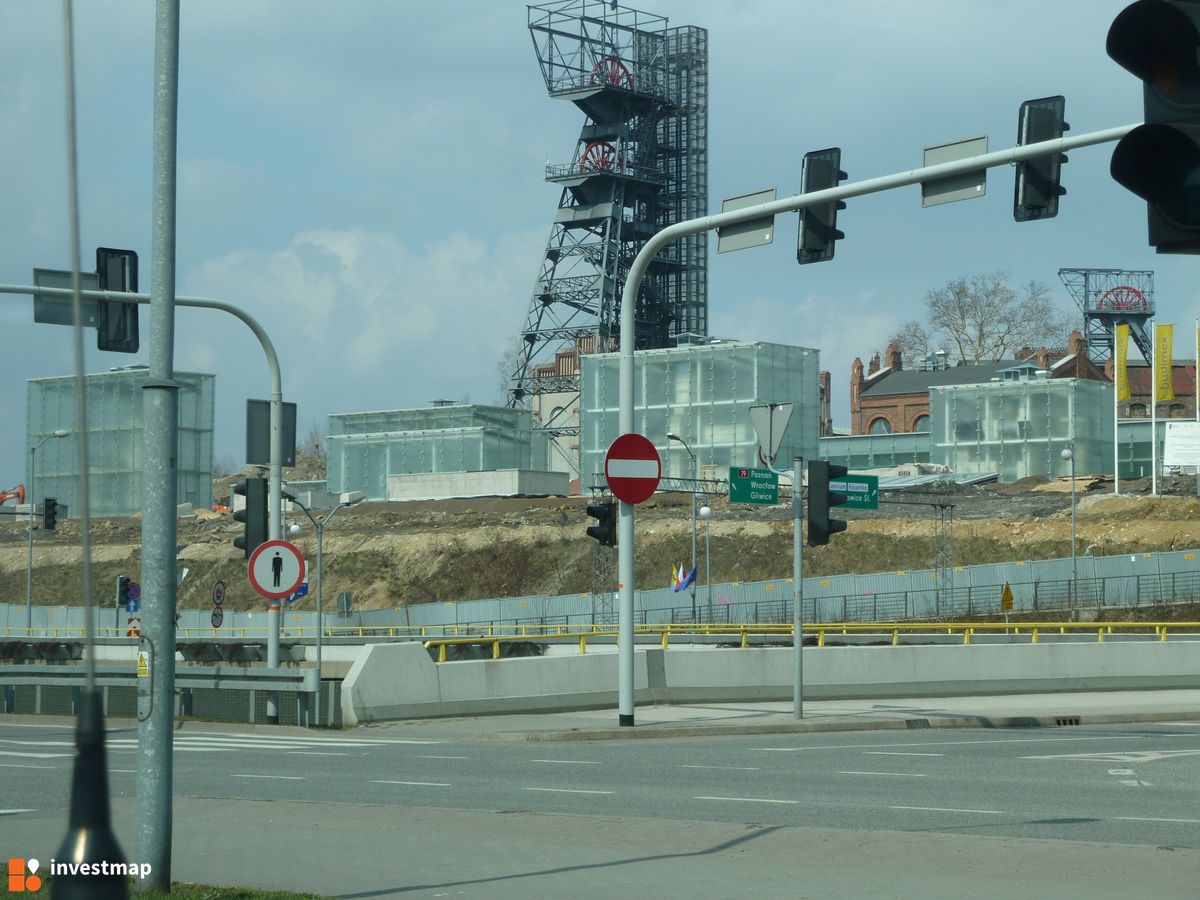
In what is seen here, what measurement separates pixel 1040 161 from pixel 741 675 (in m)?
14.9

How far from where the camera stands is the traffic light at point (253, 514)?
22.0 meters

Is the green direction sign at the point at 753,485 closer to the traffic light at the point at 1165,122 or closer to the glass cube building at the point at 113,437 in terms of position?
the traffic light at the point at 1165,122

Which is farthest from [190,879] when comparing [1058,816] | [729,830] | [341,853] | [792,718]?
[792,718]

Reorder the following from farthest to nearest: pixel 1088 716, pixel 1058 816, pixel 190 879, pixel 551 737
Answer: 1. pixel 1088 716
2. pixel 551 737
3. pixel 1058 816
4. pixel 190 879

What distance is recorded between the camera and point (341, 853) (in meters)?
10.4

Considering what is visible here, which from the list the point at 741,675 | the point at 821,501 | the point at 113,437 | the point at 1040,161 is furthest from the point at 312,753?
the point at 113,437

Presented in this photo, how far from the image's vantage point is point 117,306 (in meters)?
18.0

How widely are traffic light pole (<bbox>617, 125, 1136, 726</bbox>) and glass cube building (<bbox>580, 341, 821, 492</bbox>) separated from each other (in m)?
62.9

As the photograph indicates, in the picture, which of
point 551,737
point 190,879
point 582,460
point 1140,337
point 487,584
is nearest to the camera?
point 190,879

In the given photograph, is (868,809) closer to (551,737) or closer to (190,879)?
(190,879)

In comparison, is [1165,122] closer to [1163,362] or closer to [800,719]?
[800,719]

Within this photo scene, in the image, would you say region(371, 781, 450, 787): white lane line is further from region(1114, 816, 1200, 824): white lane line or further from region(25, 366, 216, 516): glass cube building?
region(25, 366, 216, 516): glass cube building

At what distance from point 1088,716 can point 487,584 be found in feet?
195

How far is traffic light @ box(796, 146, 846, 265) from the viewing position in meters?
15.5
